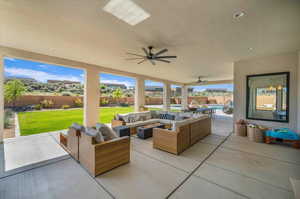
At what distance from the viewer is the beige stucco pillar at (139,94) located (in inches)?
308

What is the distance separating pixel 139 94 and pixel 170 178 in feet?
20.0

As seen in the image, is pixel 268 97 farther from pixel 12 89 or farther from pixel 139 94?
pixel 12 89

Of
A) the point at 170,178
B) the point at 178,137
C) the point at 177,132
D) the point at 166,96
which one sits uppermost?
the point at 166,96

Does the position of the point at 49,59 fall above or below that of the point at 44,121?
above

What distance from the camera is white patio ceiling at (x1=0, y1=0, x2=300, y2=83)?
2.12m

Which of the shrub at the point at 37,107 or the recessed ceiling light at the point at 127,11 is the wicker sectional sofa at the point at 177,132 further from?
the shrub at the point at 37,107

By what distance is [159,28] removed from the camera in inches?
110

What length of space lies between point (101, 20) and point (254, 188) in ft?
13.2

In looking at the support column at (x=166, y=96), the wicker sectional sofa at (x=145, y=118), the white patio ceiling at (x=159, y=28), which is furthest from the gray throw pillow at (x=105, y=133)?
the support column at (x=166, y=96)

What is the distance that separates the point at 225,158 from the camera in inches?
113

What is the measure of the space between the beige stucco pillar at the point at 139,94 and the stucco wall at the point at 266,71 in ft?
16.4

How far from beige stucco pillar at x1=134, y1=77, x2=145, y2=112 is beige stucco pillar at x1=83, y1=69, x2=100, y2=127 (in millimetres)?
2536

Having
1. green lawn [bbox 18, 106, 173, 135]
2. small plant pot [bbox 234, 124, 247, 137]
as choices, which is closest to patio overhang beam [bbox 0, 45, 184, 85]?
green lawn [bbox 18, 106, 173, 135]

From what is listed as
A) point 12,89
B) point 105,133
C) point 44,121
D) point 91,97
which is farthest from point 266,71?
point 12,89
